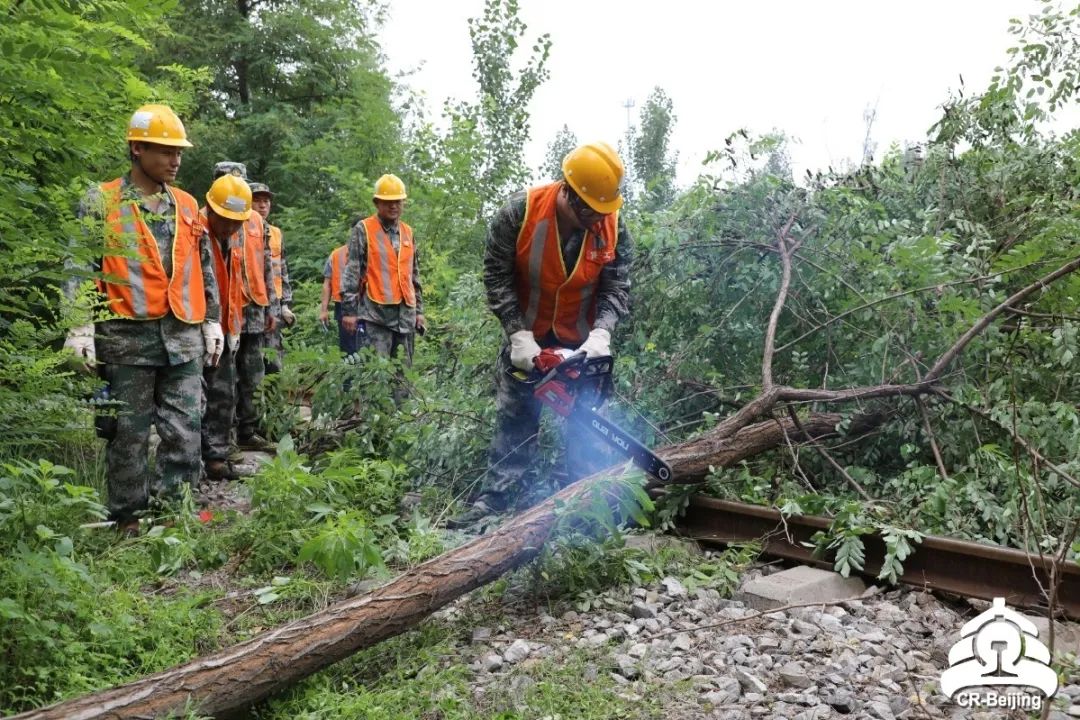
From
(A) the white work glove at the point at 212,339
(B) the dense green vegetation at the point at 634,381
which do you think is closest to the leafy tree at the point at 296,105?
(B) the dense green vegetation at the point at 634,381

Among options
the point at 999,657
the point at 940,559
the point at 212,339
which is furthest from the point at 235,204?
the point at 999,657

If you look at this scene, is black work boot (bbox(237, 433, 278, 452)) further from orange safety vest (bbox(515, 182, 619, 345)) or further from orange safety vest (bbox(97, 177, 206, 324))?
orange safety vest (bbox(515, 182, 619, 345))

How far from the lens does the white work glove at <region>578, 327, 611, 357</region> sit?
441 cm

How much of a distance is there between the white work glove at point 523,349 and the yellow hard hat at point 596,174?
2.59 feet

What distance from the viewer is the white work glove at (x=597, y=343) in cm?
441

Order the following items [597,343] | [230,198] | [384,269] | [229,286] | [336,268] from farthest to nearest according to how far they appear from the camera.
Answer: [336,268] → [384,269] → [229,286] → [230,198] → [597,343]

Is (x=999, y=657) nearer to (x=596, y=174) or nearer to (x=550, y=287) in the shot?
(x=596, y=174)

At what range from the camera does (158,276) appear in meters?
4.76

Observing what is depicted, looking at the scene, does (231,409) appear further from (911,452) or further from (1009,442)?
(1009,442)

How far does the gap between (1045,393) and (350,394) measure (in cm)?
423

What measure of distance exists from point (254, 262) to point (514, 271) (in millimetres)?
3898

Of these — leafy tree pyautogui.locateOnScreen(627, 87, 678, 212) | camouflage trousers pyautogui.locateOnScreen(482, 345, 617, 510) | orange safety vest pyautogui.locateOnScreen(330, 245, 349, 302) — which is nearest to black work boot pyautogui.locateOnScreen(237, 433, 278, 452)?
orange safety vest pyautogui.locateOnScreen(330, 245, 349, 302)

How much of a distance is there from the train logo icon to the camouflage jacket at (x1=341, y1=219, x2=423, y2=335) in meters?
6.08

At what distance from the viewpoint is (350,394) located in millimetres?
5672
